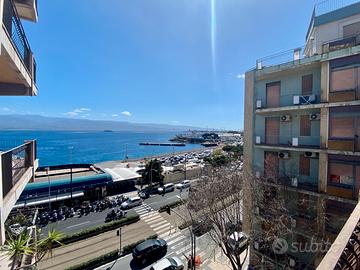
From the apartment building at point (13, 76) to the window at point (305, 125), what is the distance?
12450 millimetres

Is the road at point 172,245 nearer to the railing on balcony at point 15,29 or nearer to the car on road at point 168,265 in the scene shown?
the car on road at point 168,265

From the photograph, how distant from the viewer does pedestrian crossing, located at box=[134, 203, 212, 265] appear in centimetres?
1800

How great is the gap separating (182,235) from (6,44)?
69.7ft

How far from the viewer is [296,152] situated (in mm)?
11828

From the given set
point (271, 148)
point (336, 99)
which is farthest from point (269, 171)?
point (336, 99)

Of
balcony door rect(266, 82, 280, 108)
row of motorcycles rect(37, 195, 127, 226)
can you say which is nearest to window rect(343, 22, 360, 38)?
balcony door rect(266, 82, 280, 108)

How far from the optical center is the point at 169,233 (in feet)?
70.5

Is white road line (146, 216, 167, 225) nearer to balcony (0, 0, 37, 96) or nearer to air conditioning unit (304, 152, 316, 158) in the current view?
air conditioning unit (304, 152, 316, 158)

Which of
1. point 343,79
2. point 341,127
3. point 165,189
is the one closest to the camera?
point 343,79

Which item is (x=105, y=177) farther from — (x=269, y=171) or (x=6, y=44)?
(x=6, y=44)

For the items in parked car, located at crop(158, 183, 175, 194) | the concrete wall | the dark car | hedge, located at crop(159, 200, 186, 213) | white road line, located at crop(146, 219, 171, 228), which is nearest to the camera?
the concrete wall

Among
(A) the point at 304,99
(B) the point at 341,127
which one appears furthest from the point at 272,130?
(B) the point at 341,127

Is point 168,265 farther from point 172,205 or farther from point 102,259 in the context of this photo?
point 172,205

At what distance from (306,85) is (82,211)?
90.8 feet
